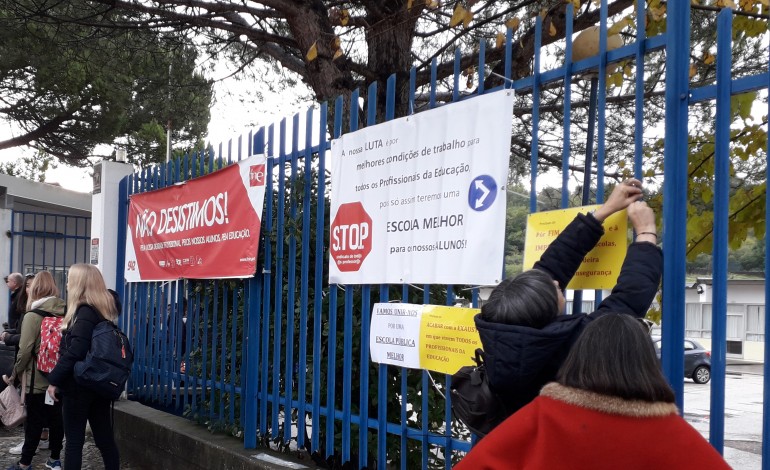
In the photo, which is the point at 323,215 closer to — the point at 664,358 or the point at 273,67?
the point at 664,358

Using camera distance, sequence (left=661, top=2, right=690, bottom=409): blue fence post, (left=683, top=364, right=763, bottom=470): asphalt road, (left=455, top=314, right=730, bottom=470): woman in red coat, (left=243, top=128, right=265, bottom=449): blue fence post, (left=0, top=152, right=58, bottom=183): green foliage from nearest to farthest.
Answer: (left=455, top=314, right=730, bottom=470): woman in red coat < (left=661, top=2, right=690, bottom=409): blue fence post < (left=243, top=128, right=265, bottom=449): blue fence post < (left=683, top=364, right=763, bottom=470): asphalt road < (left=0, top=152, right=58, bottom=183): green foliage

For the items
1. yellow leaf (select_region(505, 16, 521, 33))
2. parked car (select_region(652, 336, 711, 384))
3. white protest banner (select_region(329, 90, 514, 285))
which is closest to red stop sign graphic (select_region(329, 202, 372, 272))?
white protest banner (select_region(329, 90, 514, 285))

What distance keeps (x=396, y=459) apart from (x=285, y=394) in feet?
3.05

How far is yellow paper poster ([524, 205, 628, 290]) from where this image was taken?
2930 millimetres

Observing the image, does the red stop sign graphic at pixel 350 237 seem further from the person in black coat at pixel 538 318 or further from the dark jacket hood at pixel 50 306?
the dark jacket hood at pixel 50 306

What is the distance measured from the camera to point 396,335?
3998 millimetres

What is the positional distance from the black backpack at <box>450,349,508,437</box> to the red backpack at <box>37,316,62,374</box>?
4.16 meters

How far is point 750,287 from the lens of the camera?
33.2 metres

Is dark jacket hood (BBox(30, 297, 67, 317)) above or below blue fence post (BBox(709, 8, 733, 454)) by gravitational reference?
below

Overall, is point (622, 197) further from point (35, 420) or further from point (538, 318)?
point (35, 420)

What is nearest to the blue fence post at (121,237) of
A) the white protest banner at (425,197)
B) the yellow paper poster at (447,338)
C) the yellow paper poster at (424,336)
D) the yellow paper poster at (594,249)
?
the white protest banner at (425,197)

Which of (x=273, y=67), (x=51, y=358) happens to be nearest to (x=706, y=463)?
(x=51, y=358)

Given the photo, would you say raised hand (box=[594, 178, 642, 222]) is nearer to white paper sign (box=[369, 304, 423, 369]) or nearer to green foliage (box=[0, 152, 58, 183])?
white paper sign (box=[369, 304, 423, 369])

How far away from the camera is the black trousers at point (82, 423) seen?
525 cm
